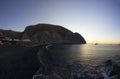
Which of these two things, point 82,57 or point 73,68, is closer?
point 73,68

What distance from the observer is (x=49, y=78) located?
17875 millimetres

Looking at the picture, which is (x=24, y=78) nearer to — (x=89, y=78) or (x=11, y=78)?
(x=11, y=78)

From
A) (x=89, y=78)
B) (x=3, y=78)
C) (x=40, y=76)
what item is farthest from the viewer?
(x=89, y=78)

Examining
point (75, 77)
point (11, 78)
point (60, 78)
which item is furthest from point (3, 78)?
point (75, 77)

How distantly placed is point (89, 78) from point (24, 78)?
30.7 feet

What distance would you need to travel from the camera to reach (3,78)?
16016 mm

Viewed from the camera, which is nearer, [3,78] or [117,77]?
[3,78]

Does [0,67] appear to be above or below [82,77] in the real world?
above

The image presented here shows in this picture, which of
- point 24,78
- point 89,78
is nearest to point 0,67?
point 24,78

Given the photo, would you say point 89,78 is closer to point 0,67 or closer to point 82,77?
point 82,77

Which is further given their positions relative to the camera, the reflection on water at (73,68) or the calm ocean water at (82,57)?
the calm ocean water at (82,57)

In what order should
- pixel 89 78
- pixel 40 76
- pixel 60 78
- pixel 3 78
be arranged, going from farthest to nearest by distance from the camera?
1. pixel 89 78
2. pixel 60 78
3. pixel 40 76
4. pixel 3 78

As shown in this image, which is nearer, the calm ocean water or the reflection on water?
the reflection on water

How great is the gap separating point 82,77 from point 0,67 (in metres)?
11.2
